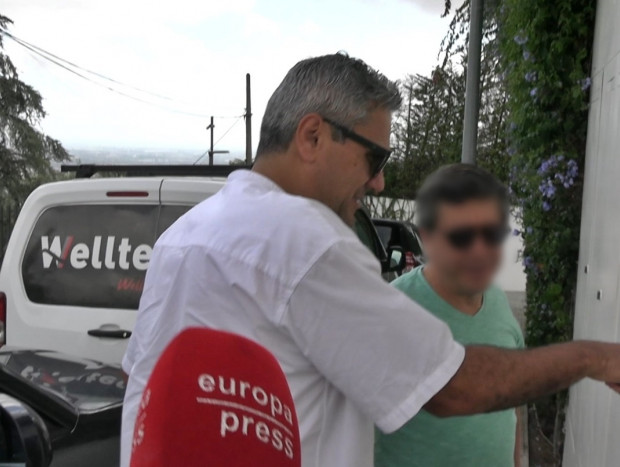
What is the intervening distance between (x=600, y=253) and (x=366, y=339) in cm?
225

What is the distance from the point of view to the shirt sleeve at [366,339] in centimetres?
125

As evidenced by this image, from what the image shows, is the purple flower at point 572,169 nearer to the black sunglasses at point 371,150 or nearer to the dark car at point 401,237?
the dark car at point 401,237

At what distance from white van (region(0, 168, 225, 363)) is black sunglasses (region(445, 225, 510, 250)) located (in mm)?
2157

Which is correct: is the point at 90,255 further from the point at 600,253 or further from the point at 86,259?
the point at 600,253

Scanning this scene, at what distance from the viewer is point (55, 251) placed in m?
4.32

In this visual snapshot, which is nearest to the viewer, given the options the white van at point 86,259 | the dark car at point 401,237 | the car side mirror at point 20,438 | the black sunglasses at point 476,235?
the black sunglasses at point 476,235

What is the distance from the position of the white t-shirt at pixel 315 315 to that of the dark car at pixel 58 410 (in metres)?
1.03

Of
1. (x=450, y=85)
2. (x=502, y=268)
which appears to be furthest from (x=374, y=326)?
(x=450, y=85)

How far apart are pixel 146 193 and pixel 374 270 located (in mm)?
2906

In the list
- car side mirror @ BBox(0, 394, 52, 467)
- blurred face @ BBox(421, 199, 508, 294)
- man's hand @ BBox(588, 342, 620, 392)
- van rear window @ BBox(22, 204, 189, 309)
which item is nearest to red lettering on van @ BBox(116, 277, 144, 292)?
van rear window @ BBox(22, 204, 189, 309)

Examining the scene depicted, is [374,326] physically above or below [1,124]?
below

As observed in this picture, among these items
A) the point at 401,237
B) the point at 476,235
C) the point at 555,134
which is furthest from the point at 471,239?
the point at 401,237

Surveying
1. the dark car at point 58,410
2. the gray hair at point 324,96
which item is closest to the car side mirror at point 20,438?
the dark car at point 58,410

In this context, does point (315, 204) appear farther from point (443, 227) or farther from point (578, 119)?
point (578, 119)
